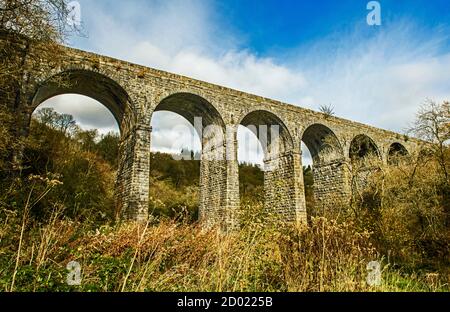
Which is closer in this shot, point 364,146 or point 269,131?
point 269,131

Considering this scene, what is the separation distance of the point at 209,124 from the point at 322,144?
8130mm

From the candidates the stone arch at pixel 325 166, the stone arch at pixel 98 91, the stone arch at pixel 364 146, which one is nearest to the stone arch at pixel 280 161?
the stone arch at pixel 325 166

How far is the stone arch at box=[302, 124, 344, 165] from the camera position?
1950cm

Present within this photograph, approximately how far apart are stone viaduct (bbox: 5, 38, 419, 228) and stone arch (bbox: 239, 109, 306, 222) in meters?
0.05

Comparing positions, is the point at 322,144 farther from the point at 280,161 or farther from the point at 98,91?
the point at 98,91

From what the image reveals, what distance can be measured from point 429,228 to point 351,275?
7.67 meters

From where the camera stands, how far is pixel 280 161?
58.5 ft

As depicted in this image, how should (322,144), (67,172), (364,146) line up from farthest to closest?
(364,146), (322,144), (67,172)

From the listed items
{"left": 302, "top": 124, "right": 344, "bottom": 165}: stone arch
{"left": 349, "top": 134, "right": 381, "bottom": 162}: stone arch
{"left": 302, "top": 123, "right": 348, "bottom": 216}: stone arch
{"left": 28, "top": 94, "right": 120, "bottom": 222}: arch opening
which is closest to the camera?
{"left": 28, "top": 94, "right": 120, "bottom": 222}: arch opening

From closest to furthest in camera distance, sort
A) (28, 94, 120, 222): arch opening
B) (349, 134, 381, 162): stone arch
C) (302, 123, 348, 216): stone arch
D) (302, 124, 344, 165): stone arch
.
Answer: (28, 94, 120, 222): arch opening → (302, 123, 348, 216): stone arch → (302, 124, 344, 165): stone arch → (349, 134, 381, 162): stone arch

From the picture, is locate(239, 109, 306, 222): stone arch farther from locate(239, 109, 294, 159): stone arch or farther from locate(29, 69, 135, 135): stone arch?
locate(29, 69, 135, 135): stone arch

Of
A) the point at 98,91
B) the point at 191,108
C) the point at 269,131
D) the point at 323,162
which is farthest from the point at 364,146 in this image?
the point at 98,91

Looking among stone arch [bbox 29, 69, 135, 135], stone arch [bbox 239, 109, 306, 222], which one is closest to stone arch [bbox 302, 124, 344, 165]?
stone arch [bbox 239, 109, 306, 222]

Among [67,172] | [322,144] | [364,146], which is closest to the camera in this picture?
[67,172]
